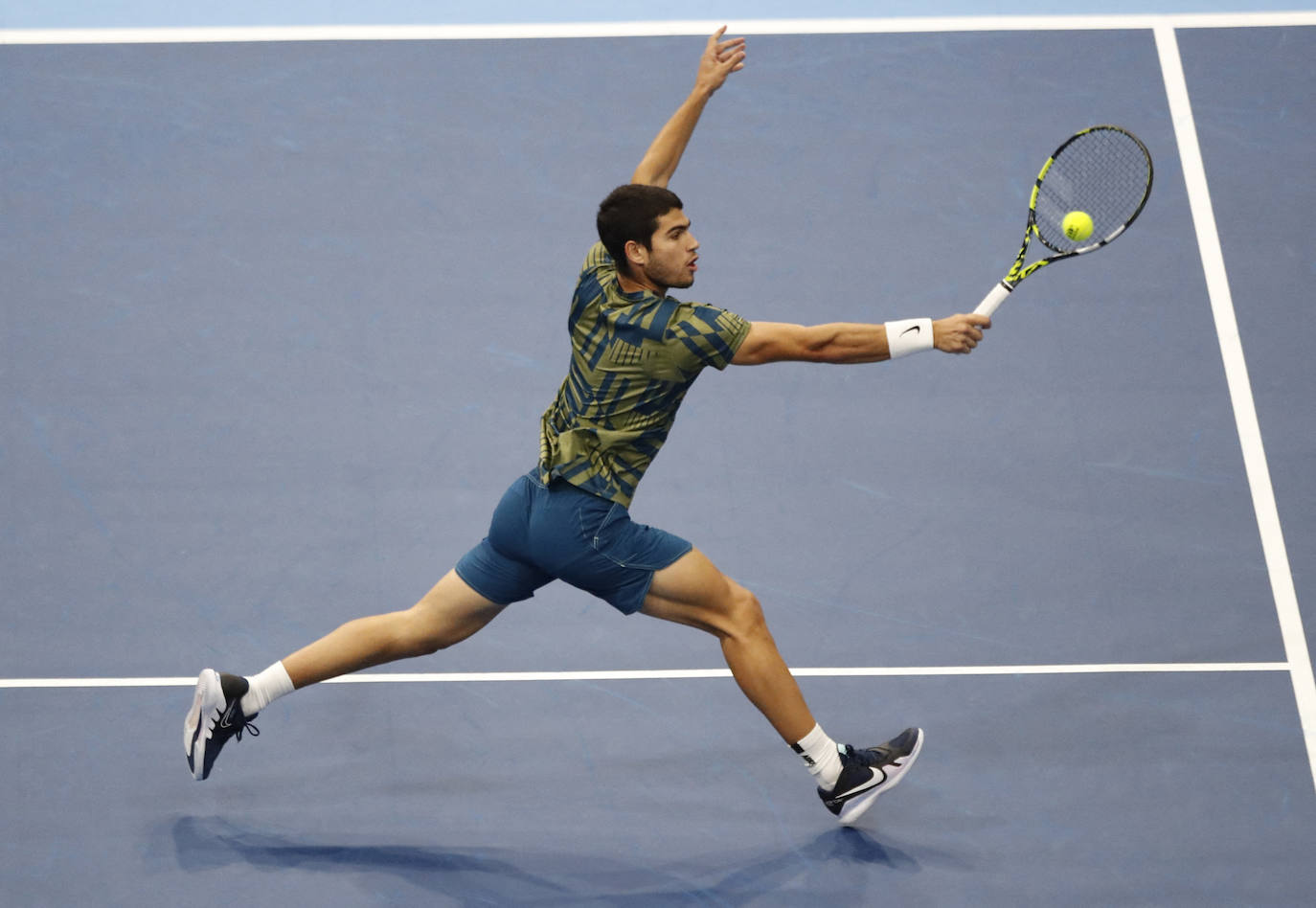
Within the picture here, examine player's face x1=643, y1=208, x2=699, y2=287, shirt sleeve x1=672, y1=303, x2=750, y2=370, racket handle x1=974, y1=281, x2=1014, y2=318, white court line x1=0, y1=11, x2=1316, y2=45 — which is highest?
white court line x1=0, y1=11, x2=1316, y2=45

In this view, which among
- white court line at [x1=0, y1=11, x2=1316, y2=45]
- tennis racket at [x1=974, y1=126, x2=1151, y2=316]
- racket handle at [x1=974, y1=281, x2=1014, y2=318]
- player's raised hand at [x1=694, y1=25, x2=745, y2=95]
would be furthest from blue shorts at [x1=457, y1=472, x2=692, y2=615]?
white court line at [x1=0, y1=11, x2=1316, y2=45]

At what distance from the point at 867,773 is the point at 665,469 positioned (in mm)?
1607

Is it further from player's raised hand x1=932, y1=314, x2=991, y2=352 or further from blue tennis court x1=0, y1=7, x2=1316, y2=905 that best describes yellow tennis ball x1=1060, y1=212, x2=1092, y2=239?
blue tennis court x1=0, y1=7, x2=1316, y2=905

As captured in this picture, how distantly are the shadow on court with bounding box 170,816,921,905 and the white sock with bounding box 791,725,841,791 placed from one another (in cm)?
24

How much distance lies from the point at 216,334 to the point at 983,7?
3903mm

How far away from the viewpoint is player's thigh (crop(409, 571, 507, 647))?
16.6 ft

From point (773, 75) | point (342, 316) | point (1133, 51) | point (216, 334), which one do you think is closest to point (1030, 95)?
point (1133, 51)

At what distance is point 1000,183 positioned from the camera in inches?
289

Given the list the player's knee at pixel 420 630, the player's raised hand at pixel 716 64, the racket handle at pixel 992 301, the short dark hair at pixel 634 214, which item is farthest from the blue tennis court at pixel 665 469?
the short dark hair at pixel 634 214

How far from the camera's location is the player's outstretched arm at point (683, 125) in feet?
17.1

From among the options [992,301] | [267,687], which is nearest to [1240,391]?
[992,301]

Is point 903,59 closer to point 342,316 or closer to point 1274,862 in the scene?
point 342,316

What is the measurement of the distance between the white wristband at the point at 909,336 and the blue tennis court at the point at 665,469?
4.72 feet

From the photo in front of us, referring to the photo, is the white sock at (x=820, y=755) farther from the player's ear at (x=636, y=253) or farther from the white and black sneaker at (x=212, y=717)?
the white and black sneaker at (x=212, y=717)
